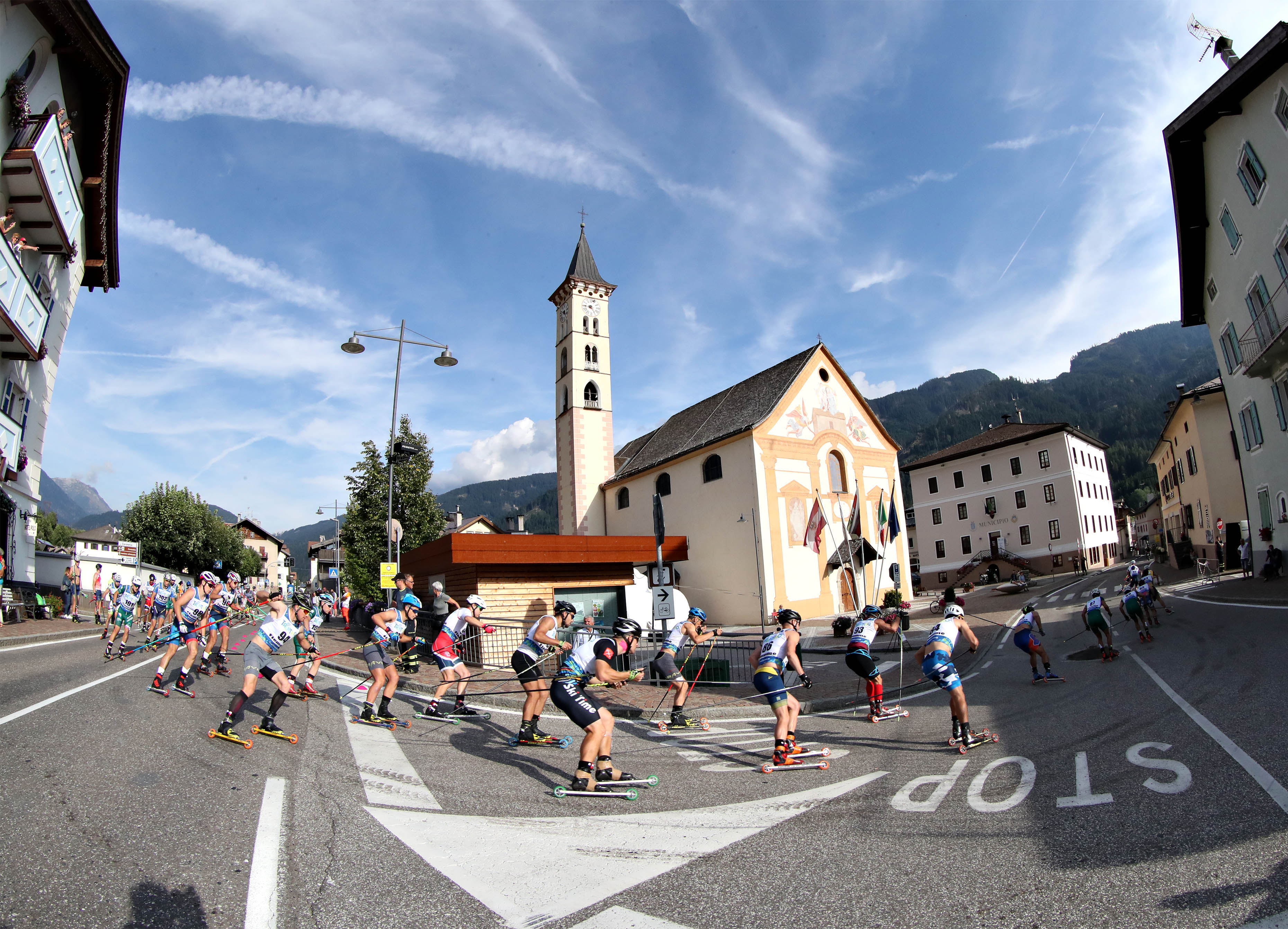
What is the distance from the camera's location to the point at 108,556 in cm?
3856

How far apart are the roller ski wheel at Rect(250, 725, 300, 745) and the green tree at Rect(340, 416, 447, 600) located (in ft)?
70.1

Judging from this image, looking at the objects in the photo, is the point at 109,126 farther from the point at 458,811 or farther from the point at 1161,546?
the point at 1161,546

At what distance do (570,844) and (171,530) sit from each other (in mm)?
59758

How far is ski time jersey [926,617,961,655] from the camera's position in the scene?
314 inches

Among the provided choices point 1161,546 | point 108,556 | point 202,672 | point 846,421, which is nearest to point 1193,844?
point 202,672

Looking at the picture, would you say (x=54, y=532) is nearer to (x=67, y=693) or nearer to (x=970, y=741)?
(x=67, y=693)

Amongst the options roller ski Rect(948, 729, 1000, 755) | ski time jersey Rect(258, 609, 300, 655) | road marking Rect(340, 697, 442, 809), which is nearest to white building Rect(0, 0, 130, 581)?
ski time jersey Rect(258, 609, 300, 655)

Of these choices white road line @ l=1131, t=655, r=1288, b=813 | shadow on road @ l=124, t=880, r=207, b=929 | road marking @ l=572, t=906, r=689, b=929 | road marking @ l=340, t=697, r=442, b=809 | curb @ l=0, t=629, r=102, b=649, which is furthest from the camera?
curb @ l=0, t=629, r=102, b=649

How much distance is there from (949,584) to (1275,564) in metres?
30.0

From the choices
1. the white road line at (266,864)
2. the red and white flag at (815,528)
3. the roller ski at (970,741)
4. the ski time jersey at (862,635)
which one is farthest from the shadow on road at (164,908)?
the red and white flag at (815,528)

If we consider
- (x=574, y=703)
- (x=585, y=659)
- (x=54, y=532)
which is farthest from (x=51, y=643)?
(x=54, y=532)

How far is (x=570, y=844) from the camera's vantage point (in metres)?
4.88

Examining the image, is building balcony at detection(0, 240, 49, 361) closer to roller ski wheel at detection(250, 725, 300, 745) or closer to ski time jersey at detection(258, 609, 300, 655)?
ski time jersey at detection(258, 609, 300, 655)

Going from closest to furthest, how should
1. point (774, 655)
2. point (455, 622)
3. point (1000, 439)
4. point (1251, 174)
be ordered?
point (774, 655), point (455, 622), point (1251, 174), point (1000, 439)
